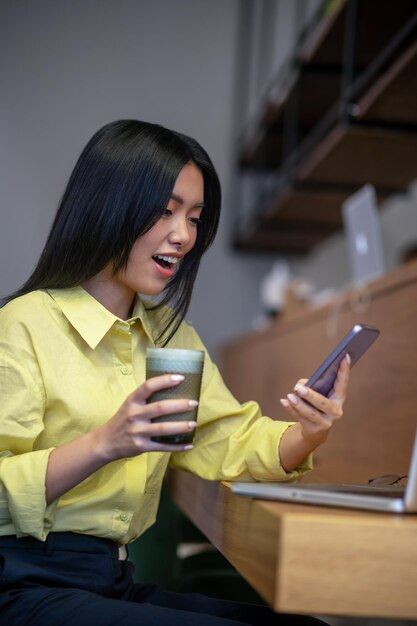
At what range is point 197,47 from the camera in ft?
12.7

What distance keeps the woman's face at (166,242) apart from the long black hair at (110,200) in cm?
1

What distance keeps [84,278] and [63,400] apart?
0.61 ft

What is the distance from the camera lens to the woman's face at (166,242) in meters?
1.17

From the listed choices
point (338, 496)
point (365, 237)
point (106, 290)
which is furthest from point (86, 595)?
point (365, 237)

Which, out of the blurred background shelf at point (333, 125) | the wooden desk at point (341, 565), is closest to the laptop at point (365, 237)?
the blurred background shelf at point (333, 125)

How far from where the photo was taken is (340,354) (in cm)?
104

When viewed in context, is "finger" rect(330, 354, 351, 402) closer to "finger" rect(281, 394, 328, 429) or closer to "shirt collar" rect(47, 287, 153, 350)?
"finger" rect(281, 394, 328, 429)

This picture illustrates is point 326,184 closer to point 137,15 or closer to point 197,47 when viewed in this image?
point 197,47

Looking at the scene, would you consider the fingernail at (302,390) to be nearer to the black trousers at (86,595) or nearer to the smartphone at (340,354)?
the smartphone at (340,354)

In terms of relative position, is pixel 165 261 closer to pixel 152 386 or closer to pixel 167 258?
pixel 167 258

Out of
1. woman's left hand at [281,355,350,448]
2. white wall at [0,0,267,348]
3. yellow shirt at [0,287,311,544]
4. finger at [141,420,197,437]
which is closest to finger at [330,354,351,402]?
woman's left hand at [281,355,350,448]

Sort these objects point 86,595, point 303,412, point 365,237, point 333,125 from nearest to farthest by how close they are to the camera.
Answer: point 86,595
point 303,412
point 365,237
point 333,125

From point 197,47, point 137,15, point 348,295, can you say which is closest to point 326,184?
point 197,47

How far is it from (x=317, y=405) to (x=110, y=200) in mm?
398
